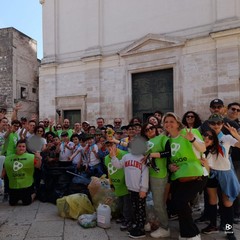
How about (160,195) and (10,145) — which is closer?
(160,195)

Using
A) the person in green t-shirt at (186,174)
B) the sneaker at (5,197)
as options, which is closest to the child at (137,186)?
the person in green t-shirt at (186,174)

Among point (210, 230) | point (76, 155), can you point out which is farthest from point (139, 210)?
point (76, 155)

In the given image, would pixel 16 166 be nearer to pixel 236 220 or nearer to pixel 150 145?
pixel 150 145

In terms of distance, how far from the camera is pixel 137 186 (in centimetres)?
430

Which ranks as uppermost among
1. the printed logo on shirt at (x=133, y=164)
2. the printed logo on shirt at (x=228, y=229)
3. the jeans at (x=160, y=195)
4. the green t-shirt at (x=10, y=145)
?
the green t-shirt at (x=10, y=145)

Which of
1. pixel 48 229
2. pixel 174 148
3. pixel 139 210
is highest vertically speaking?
pixel 174 148

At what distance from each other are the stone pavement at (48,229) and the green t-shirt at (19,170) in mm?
617

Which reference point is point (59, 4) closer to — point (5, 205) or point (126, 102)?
point (126, 102)

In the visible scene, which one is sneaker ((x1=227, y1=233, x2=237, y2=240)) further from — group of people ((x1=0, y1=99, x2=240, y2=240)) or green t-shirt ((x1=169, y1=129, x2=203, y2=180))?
green t-shirt ((x1=169, y1=129, x2=203, y2=180))

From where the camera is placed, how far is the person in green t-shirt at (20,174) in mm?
6145

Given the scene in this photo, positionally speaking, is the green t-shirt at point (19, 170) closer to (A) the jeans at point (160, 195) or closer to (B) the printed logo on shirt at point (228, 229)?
(A) the jeans at point (160, 195)

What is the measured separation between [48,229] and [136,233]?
1.47 meters

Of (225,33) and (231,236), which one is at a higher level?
(225,33)

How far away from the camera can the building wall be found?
21.5 meters
